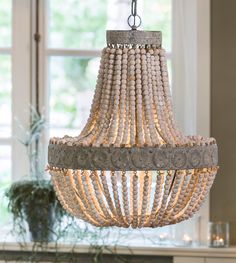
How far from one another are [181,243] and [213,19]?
3.35 ft

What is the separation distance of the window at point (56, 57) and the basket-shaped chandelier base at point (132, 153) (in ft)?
5.66

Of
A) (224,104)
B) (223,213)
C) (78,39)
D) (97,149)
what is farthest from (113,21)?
(97,149)

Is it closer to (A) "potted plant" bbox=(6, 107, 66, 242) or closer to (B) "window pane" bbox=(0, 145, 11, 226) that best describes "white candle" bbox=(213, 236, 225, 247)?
(A) "potted plant" bbox=(6, 107, 66, 242)

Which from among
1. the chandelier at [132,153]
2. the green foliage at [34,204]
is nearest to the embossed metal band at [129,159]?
the chandelier at [132,153]

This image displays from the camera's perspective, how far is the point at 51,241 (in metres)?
3.70

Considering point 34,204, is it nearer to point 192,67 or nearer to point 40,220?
point 40,220

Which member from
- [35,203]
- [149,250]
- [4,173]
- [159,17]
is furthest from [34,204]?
[159,17]

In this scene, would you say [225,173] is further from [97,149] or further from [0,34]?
[97,149]

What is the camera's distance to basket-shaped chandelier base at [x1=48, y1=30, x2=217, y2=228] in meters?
2.00

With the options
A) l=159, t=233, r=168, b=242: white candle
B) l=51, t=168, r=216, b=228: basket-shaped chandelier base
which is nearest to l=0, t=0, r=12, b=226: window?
l=159, t=233, r=168, b=242: white candle

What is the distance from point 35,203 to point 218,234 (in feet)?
2.71

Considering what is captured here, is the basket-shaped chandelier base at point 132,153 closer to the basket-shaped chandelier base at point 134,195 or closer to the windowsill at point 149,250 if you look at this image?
the basket-shaped chandelier base at point 134,195

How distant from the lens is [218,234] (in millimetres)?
3617

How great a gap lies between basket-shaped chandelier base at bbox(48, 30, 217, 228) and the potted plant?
5.06ft
